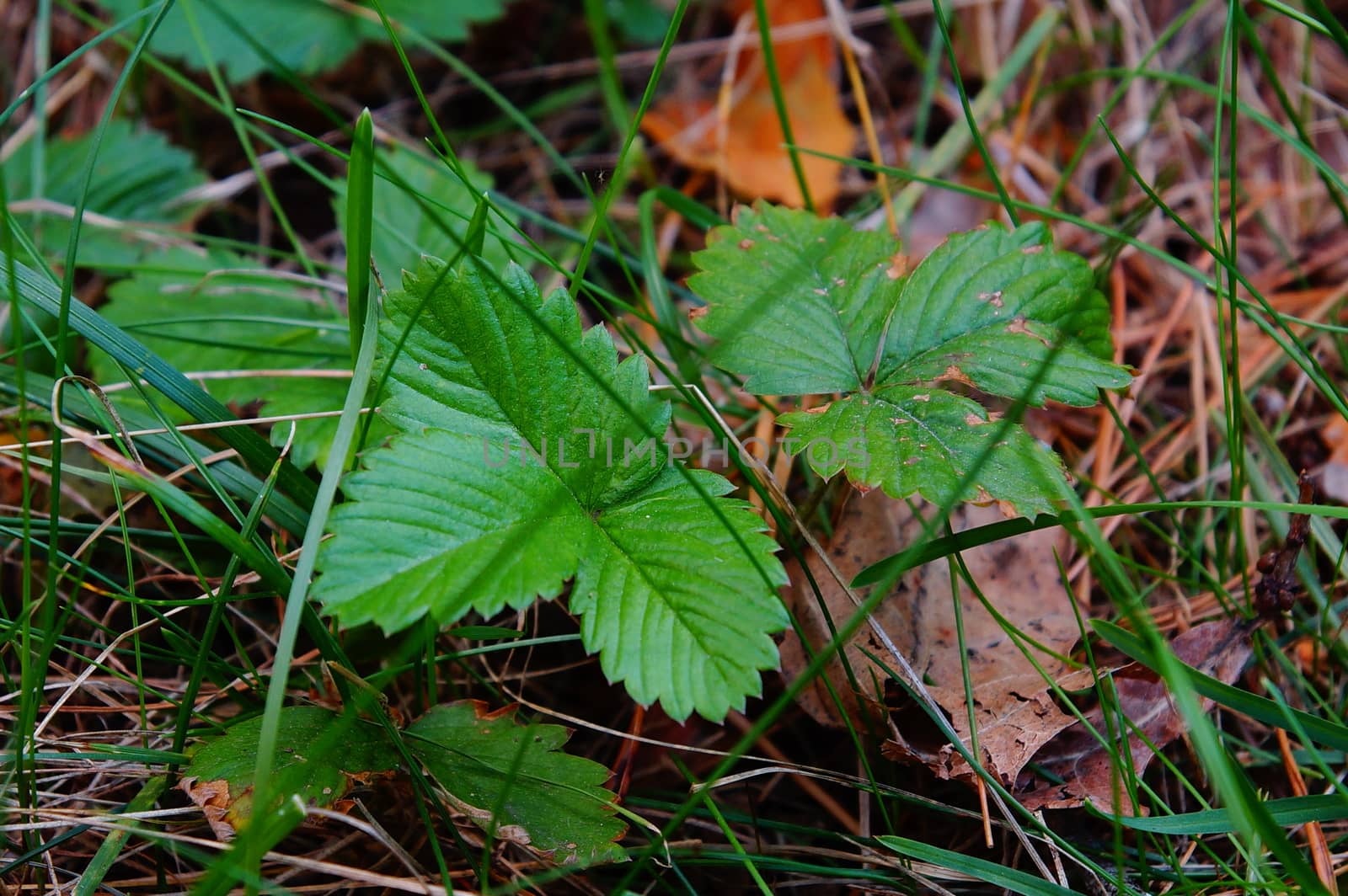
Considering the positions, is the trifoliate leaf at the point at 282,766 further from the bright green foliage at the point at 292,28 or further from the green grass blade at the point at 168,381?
the bright green foliage at the point at 292,28

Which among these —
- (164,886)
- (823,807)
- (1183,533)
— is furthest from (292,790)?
(1183,533)

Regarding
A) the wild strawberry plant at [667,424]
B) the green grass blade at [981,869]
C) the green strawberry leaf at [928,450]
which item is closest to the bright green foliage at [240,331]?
the wild strawberry plant at [667,424]

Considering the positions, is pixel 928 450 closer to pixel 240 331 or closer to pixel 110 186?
pixel 240 331

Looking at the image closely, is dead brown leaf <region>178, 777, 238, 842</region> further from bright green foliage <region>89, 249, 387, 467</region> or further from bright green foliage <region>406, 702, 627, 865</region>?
bright green foliage <region>89, 249, 387, 467</region>

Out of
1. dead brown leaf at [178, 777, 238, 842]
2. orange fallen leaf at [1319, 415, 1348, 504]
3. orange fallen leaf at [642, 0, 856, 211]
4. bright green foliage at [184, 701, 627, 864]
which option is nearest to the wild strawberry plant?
bright green foliage at [184, 701, 627, 864]

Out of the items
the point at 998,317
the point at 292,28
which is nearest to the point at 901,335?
the point at 998,317

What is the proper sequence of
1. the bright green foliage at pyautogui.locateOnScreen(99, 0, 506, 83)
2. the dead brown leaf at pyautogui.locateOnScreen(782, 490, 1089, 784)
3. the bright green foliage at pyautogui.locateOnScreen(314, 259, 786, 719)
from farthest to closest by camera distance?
the bright green foliage at pyautogui.locateOnScreen(99, 0, 506, 83) < the dead brown leaf at pyautogui.locateOnScreen(782, 490, 1089, 784) < the bright green foliage at pyautogui.locateOnScreen(314, 259, 786, 719)

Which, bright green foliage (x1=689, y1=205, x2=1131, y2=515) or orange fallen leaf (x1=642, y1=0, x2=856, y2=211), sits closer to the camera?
bright green foliage (x1=689, y1=205, x2=1131, y2=515)
